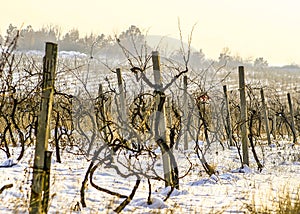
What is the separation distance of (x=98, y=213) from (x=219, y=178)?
300 cm

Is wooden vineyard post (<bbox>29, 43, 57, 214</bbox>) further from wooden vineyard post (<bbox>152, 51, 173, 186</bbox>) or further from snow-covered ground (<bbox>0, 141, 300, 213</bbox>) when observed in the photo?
wooden vineyard post (<bbox>152, 51, 173, 186</bbox>)

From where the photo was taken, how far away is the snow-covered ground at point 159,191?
3.88 meters

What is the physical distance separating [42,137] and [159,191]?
2230 millimetres

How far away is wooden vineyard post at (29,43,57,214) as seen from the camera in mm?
3008

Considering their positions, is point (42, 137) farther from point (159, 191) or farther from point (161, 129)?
point (159, 191)

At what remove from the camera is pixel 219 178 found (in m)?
6.14

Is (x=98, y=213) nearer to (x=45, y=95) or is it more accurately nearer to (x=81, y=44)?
(x=45, y=95)

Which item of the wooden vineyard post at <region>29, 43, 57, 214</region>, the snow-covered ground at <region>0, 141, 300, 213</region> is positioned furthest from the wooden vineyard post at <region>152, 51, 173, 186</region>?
the wooden vineyard post at <region>29, 43, 57, 214</region>

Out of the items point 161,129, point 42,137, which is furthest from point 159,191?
point 42,137

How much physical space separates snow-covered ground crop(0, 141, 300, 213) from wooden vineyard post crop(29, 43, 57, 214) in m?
0.47

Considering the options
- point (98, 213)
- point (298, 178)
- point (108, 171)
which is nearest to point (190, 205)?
point (98, 213)

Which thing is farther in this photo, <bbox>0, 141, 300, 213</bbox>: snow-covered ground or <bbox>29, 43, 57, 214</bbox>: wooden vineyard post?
<bbox>0, 141, 300, 213</bbox>: snow-covered ground

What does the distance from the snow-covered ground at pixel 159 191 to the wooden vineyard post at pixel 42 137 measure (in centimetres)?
47

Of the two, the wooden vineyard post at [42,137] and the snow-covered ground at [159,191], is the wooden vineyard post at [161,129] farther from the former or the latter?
the wooden vineyard post at [42,137]
